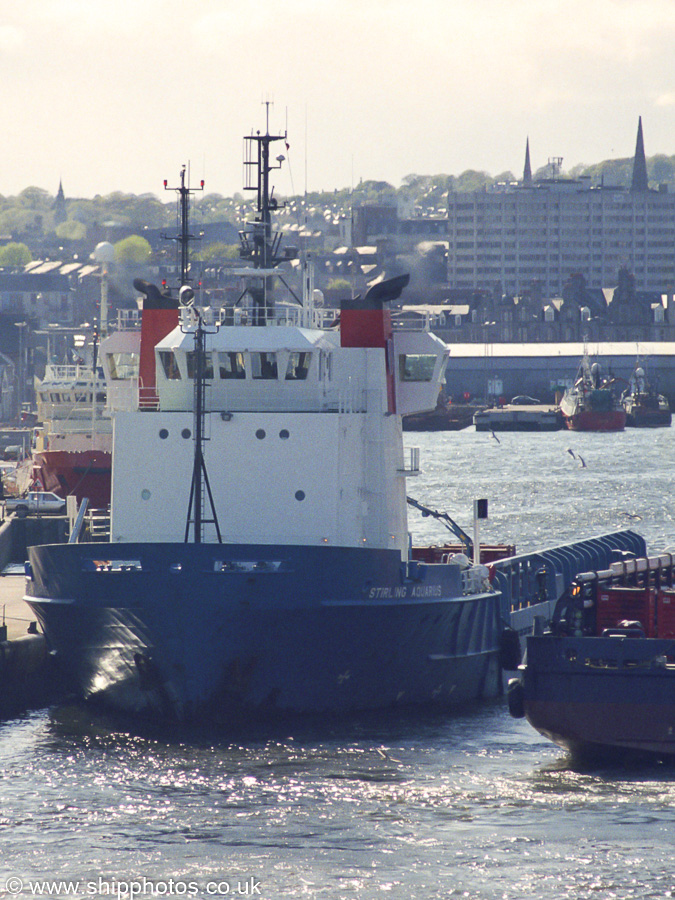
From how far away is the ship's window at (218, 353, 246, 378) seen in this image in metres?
29.9

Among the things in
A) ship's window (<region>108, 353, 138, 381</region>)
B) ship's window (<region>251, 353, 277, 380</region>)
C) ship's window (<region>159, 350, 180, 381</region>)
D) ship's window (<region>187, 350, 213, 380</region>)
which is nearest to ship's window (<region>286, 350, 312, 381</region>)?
ship's window (<region>251, 353, 277, 380</region>)

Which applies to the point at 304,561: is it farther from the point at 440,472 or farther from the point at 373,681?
the point at 440,472

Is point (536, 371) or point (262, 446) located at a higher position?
point (536, 371)

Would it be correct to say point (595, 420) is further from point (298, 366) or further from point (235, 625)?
point (235, 625)

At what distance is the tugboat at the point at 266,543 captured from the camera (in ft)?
86.6

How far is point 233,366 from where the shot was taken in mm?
29906

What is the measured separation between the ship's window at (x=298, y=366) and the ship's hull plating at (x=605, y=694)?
7.18 m

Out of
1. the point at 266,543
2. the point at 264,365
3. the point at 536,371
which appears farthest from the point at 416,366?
the point at 536,371

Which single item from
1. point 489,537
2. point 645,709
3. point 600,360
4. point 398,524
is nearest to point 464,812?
point 645,709

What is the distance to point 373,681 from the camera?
27.9 m

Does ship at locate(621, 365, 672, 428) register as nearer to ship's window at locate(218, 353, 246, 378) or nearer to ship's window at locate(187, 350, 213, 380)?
ship's window at locate(218, 353, 246, 378)

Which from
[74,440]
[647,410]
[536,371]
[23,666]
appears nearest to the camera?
[23,666]

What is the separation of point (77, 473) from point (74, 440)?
3629 millimetres

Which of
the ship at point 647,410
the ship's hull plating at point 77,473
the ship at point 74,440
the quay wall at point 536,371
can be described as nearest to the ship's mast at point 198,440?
the ship at point 74,440
